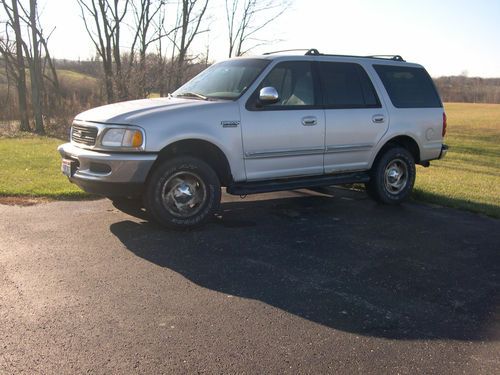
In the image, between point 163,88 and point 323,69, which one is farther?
point 163,88

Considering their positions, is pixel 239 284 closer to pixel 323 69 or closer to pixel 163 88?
pixel 323 69

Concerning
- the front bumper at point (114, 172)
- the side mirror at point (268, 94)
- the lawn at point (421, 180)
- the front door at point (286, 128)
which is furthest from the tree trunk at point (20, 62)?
the side mirror at point (268, 94)

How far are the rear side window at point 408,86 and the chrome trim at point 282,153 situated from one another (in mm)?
1689

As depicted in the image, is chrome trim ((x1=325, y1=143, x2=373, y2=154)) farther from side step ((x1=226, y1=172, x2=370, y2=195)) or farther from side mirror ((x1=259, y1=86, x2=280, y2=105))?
side mirror ((x1=259, y1=86, x2=280, y2=105))

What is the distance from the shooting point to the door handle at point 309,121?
6.63 m

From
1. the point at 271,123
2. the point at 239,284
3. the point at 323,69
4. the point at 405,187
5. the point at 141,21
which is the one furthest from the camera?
the point at 141,21

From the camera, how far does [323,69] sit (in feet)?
23.1

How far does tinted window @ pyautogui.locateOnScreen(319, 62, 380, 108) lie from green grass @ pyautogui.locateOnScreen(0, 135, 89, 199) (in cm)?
387

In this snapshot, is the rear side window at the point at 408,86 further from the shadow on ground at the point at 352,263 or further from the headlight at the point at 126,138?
the headlight at the point at 126,138

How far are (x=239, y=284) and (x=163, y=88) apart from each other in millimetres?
20238

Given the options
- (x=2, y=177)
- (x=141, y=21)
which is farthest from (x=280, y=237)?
(x=141, y=21)

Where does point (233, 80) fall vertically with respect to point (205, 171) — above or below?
above

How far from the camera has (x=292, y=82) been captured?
675 cm

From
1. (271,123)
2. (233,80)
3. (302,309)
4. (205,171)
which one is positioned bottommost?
(302,309)
